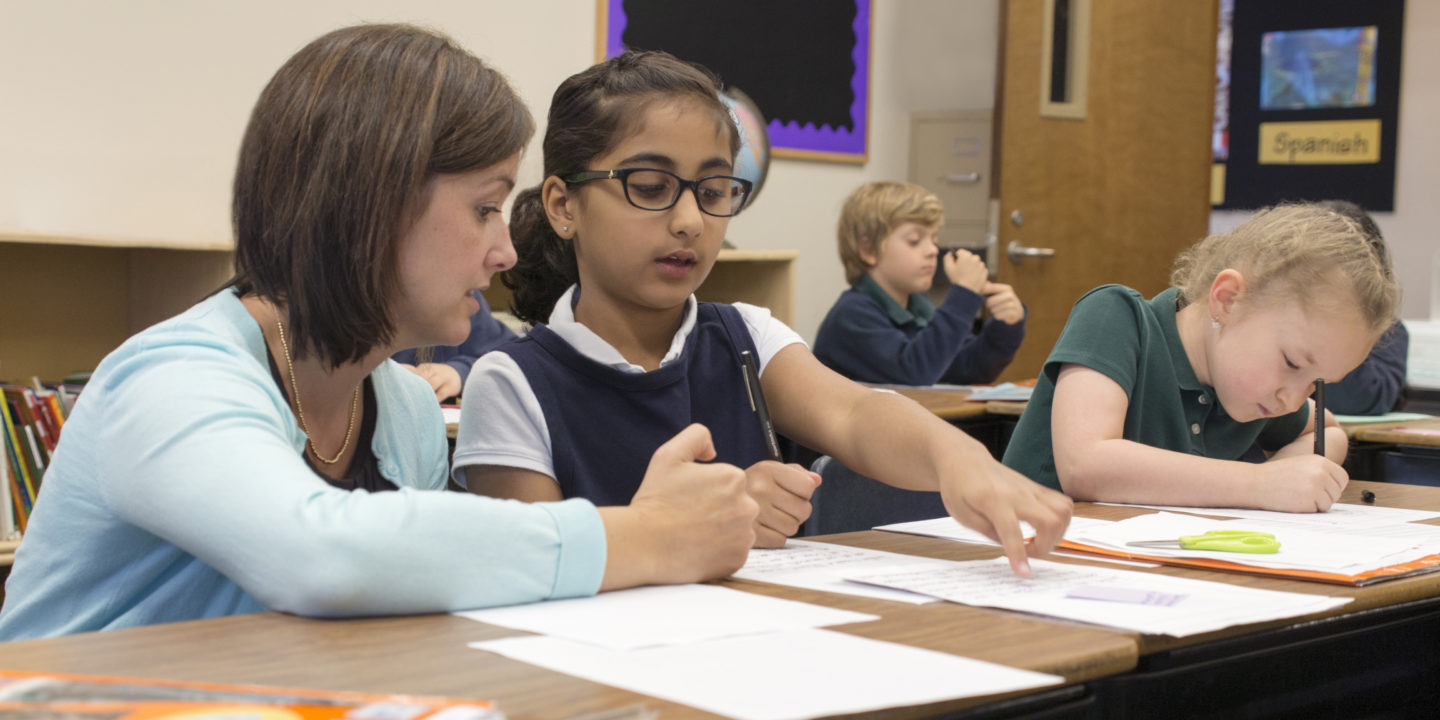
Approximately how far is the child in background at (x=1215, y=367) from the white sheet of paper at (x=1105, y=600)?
51 cm

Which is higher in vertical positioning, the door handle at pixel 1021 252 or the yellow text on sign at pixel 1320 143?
the yellow text on sign at pixel 1320 143

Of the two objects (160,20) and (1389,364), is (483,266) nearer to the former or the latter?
(160,20)

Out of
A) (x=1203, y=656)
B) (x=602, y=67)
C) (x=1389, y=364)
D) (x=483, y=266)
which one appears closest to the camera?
(x=1203, y=656)

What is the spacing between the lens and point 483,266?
1.06 metres

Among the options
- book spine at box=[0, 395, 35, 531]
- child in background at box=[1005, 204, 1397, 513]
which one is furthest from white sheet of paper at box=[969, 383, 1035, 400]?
book spine at box=[0, 395, 35, 531]

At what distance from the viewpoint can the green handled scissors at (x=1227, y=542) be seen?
3.75 feet

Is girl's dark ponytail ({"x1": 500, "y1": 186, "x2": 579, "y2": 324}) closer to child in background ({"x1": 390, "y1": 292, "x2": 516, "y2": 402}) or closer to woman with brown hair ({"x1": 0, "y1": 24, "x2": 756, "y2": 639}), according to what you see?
woman with brown hair ({"x1": 0, "y1": 24, "x2": 756, "y2": 639})

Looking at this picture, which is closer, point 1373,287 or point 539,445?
point 539,445

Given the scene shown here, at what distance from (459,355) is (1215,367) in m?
1.76

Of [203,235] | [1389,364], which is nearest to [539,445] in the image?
[203,235]

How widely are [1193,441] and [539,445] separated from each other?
92 centimetres

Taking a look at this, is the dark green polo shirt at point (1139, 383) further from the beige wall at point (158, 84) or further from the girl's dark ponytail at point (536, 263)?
the beige wall at point (158, 84)

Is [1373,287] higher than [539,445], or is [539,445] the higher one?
[1373,287]

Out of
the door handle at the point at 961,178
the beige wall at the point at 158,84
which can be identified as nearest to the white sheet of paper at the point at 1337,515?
the beige wall at the point at 158,84
